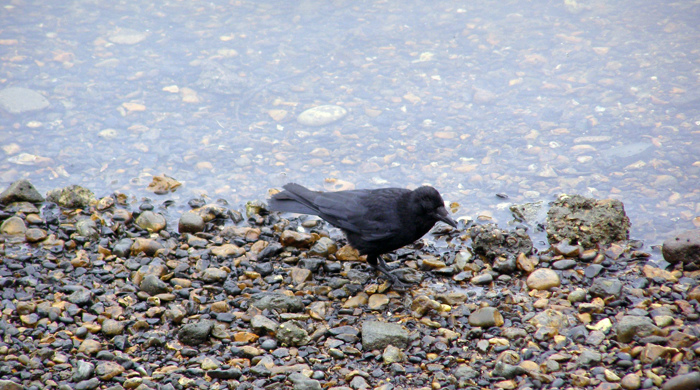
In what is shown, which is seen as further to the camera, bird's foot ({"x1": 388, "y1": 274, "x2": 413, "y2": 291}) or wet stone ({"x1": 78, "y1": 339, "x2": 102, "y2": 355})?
bird's foot ({"x1": 388, "y1": 274, "x2": 413, "y2": 291})

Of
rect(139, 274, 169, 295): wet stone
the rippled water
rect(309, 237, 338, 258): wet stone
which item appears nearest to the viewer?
rect(139, 274, 169, 295): wet stone

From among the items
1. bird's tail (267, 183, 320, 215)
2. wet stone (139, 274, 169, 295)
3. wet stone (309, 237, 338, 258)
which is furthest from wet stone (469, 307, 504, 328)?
wet stone (139, 274, 169, 295)

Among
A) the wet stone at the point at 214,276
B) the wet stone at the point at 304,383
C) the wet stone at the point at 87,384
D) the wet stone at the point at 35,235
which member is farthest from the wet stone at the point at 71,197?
the wet stone at the point at 304,383

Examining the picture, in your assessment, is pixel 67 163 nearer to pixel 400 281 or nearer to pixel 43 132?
pixel 43 132

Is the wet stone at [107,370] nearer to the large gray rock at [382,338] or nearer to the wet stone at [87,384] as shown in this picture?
the wet stone at [87,384]

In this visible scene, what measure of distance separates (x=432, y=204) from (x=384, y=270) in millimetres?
747

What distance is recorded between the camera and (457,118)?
7.69 meters

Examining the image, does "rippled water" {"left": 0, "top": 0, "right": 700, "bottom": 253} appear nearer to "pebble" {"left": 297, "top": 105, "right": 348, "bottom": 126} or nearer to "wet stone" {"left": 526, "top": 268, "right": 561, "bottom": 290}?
"pebble" {"left": 297, "top": 105, "right": 348, "bottom": 126}

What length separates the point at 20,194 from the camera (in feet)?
18.6

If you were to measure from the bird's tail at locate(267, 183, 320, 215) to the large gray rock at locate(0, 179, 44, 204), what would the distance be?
2.87 metres

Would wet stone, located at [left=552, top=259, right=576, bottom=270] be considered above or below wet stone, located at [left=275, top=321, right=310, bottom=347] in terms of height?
above

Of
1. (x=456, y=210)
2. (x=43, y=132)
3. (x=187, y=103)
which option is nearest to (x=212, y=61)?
(x=187, y=103)

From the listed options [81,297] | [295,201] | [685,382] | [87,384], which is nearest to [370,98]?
[295,201]

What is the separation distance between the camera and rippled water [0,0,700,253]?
6.55 m
